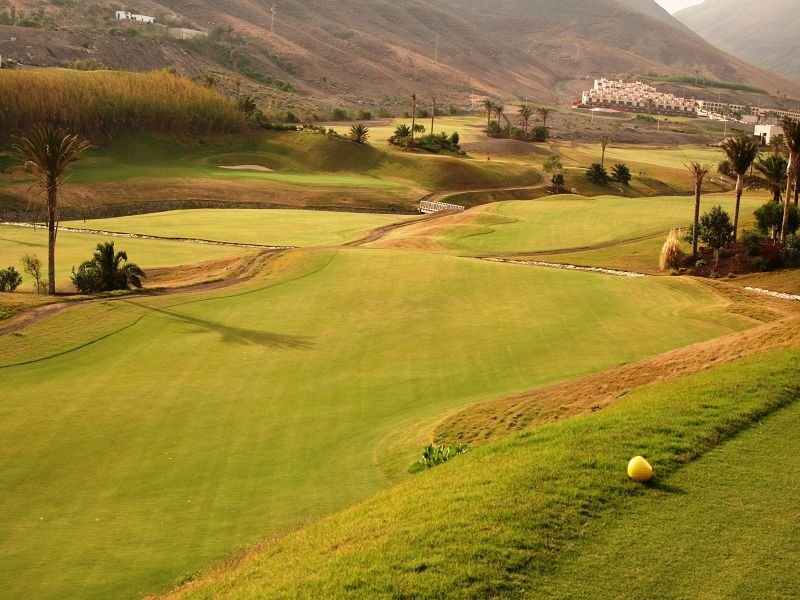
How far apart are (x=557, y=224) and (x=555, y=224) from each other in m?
0.15

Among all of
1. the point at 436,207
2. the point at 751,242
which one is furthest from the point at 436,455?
the point at 436,207

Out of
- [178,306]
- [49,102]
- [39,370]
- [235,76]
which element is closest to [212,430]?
[39,370]

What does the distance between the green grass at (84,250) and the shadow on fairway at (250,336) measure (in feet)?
45.0

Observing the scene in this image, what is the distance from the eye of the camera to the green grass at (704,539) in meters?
10.8

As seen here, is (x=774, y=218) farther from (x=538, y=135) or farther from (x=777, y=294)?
(x=538, y=135)

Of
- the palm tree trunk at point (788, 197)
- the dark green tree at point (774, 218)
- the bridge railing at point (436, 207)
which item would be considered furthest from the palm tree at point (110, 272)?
the bridge railing at point (436, 207)

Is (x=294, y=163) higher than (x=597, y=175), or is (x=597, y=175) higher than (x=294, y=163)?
(x=597, y=175)

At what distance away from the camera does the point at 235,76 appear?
184 m

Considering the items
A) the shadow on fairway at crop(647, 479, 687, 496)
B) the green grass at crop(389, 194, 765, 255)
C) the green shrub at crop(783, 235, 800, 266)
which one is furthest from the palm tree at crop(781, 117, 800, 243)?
the shadow on fairway at crop(647, 479, 687, 496)

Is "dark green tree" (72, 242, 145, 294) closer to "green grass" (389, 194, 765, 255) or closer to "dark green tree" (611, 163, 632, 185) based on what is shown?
"green grass" (389, 194, 765, 255)

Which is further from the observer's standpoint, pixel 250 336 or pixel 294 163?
pixel 294 163

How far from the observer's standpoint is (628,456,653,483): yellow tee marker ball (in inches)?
533

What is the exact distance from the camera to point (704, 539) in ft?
39.2

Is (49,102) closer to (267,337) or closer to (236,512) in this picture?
(267,337)
